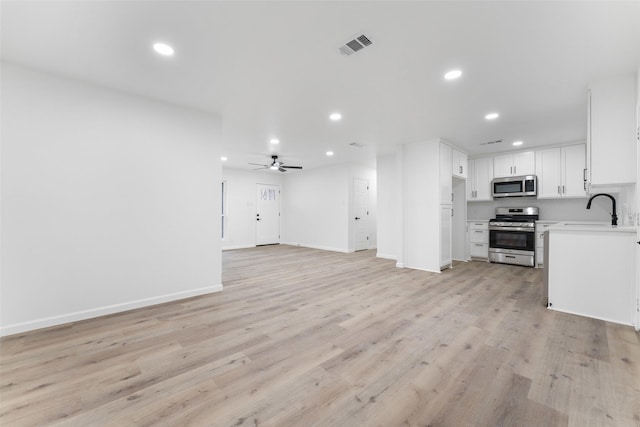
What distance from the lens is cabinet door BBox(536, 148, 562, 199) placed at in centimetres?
545

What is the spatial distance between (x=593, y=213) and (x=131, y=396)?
25.7 feet

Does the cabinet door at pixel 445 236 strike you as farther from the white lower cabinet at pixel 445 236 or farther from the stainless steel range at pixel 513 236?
the stainless steel range at pixel 513 236

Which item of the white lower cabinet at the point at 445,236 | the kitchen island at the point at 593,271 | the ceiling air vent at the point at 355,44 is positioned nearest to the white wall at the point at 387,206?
the white lower cabinet at the point at 445,236

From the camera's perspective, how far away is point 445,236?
5.34m

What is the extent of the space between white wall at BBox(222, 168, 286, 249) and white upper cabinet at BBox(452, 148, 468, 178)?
609 cm

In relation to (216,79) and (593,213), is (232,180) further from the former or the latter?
(593,213)

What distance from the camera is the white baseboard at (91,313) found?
2580 millimetres

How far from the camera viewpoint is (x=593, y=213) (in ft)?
17.4

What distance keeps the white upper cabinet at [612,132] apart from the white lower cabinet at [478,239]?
345 centimetres

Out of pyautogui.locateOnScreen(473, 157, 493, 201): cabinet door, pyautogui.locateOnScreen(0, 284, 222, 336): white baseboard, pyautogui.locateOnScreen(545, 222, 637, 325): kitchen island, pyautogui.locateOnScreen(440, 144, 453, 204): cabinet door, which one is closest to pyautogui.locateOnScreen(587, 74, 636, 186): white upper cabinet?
pyautogui.locateOnScreen(545, 222, 637, 325): kitchen island

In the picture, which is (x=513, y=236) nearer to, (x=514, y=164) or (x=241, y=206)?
(x=514, y=164)

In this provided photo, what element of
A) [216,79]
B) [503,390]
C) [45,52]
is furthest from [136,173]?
[503,390]

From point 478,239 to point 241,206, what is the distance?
702 centimetres

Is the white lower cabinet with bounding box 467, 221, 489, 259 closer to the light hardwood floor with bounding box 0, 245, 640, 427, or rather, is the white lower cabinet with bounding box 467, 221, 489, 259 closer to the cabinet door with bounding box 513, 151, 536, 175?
the cabinet door with bounding box 513, 151, 536, 175
